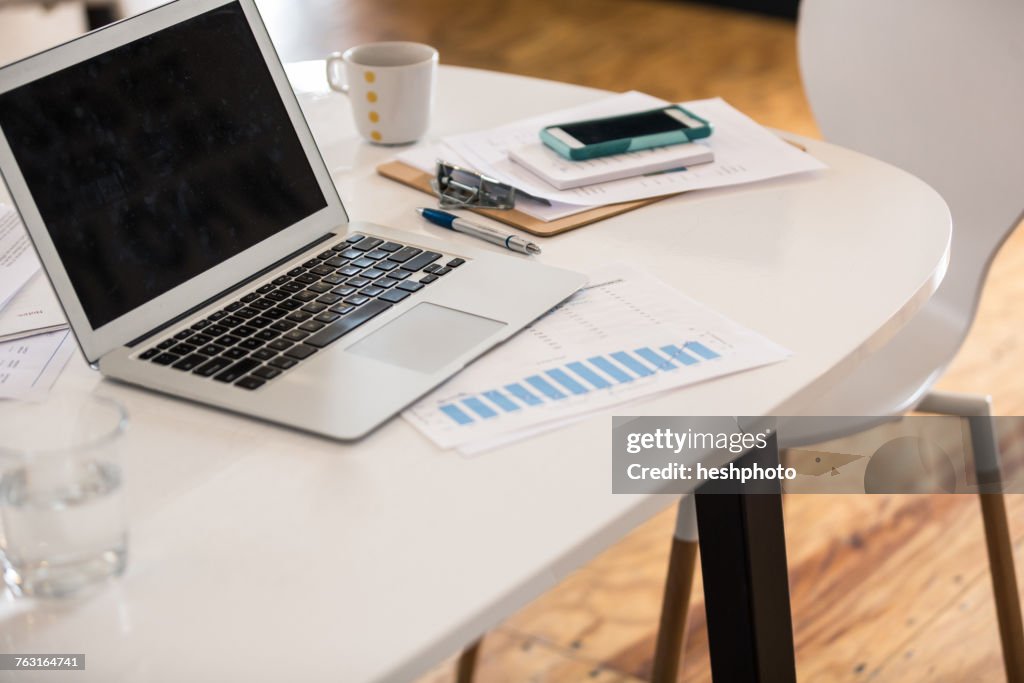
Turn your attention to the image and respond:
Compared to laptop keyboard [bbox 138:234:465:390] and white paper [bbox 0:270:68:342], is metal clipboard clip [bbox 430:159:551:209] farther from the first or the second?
white paper [bbox 0:270:68:342]

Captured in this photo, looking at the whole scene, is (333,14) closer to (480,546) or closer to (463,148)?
(463,148)

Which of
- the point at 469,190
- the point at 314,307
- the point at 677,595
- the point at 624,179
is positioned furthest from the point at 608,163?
the point at 677,595

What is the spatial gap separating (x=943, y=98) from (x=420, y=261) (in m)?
0.78

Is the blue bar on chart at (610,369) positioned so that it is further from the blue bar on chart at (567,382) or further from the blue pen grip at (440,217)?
the blue pen grip at (440,217)

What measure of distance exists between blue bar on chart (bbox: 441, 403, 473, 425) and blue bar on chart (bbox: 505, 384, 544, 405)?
4 cm

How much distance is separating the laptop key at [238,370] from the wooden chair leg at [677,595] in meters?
0.60

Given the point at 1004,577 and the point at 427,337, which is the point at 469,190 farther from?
the point at 1004,577

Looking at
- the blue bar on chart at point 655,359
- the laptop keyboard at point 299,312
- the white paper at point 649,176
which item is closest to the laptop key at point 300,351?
the laptop keyboard at point 299,312

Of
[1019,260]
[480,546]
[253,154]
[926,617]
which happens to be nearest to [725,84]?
[1019,260]

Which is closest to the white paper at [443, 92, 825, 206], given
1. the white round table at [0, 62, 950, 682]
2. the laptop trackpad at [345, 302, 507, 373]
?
the white round table at [0, 62, 950, 682]

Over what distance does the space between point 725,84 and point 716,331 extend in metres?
2.87

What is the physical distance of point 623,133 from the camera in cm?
105

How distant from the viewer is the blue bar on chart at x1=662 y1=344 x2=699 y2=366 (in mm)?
715

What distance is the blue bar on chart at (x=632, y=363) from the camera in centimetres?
71
